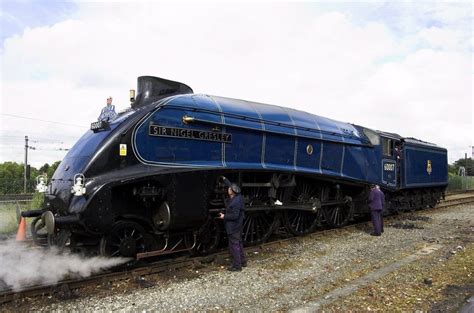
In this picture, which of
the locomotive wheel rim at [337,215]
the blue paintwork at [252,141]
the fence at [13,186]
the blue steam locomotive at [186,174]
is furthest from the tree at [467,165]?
the blue steam locomotive at [186,174]

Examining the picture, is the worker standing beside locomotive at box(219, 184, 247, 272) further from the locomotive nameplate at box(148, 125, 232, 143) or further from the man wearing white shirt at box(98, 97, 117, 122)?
the man wearing white shirt at box(98, 97, 117, 122)

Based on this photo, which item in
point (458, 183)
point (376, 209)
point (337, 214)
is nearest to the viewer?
point (376, 209)

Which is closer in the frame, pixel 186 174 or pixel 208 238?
pixel 186 174

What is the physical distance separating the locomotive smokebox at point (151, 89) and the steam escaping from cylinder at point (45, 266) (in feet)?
10.2

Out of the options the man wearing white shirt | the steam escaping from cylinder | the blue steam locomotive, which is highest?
the man wearing white shirt

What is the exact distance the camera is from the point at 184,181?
24.2ft

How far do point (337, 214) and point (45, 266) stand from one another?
328 inches

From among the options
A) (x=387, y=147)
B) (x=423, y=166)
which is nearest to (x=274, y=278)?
(x=387, y=147)

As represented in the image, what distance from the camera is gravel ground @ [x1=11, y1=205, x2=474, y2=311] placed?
5617mm

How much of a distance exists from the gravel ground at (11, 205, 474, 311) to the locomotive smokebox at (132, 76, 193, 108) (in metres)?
3.35

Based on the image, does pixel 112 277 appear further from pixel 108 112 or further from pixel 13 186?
pixel 13 186

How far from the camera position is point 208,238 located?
824cm

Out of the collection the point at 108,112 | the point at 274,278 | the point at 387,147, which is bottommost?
the point at 274,278

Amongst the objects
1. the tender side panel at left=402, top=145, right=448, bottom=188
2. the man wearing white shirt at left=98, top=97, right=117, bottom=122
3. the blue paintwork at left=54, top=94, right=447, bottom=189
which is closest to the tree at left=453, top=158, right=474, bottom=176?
the tender side panel at left=402, top=145, right=448, bottom=188
